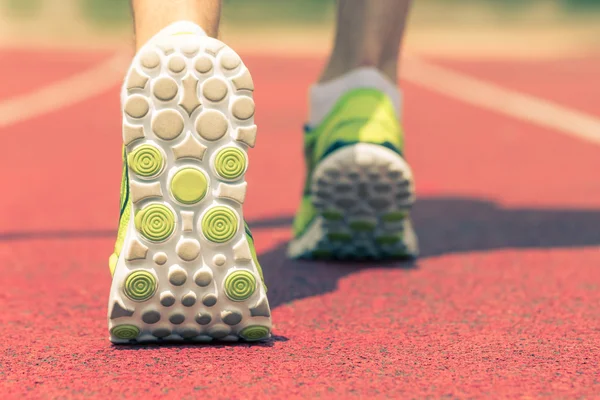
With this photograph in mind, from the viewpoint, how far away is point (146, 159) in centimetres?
164

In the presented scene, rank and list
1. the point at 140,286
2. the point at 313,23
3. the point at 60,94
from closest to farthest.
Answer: the point at 140,286
the point at 60,94
the point at 313,23

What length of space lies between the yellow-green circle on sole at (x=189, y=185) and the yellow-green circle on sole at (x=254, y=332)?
0.22 meters

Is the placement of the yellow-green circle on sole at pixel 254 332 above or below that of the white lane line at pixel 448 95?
above

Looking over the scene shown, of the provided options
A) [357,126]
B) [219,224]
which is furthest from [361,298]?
[219,224]

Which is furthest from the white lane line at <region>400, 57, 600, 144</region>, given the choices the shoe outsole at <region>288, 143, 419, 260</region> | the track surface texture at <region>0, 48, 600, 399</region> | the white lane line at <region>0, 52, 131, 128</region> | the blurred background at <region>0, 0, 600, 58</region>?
the blurred background at <region>0, 0, 600, 58</region>

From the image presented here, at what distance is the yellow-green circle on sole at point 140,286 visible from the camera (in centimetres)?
163

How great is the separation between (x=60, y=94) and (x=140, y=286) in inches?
272

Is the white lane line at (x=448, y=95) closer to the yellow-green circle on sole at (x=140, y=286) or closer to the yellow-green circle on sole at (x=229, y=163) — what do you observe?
the yellow-green circle on sole at (x=229, y=163)

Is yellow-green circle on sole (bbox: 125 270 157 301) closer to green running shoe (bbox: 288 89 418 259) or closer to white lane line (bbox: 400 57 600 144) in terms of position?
green running shoe (bbox: 288 89 418 259)

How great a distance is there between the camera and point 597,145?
4969mm

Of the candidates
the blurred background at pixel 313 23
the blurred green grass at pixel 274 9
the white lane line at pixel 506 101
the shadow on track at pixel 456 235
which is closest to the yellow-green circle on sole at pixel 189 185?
the shadow on track at pixel 456 235

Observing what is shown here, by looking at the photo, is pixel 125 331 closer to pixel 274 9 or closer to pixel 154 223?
pixel 154 223

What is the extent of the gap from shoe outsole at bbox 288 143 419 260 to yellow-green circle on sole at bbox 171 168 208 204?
586 mm

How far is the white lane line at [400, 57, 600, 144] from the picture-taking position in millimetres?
5805
